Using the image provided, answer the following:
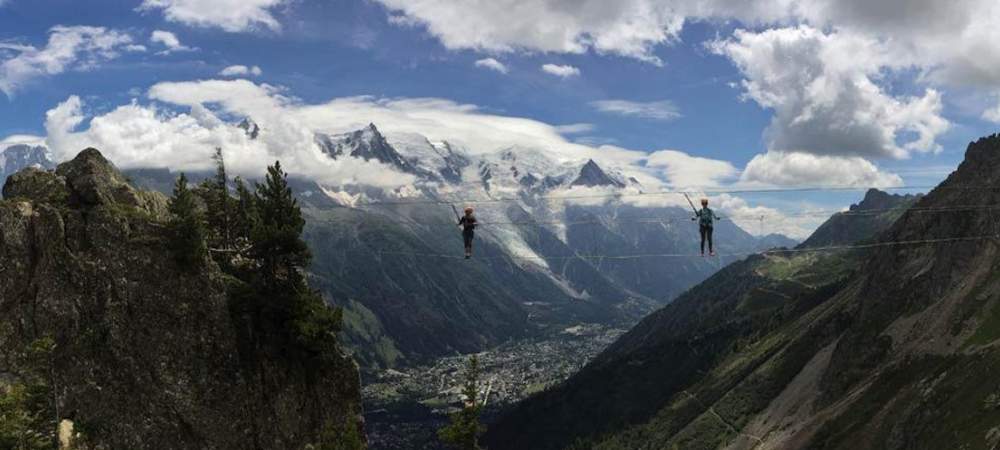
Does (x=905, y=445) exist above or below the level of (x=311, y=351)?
below

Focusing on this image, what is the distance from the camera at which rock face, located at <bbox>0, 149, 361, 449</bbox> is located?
61469mm

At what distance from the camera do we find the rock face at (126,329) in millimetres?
61469

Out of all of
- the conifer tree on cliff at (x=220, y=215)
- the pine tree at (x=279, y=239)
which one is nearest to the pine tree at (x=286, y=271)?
the pine tree at (x=279, y=239)

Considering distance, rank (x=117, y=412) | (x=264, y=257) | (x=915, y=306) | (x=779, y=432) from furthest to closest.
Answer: (x=779, y=432)
(x=915, y=306)
(x=264, y=257)
(x=117, y=412)

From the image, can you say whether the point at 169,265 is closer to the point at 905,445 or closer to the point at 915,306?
the point at 905,445

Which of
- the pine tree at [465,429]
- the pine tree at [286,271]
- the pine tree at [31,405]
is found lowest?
the pine tree at [465,429]

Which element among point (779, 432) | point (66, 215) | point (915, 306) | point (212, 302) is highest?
point (66, 215)

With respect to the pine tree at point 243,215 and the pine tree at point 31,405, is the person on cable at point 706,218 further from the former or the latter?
the pine tree at point 31,405

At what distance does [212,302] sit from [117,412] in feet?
39.8

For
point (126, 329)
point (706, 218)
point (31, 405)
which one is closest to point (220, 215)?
point (126, 329)

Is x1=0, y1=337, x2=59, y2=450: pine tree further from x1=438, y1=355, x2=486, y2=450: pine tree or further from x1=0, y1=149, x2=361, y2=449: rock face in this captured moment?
x1=438, y1=355, x2=486, y2=450: pine tree

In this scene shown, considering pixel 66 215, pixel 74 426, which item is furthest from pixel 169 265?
pixel 74 426

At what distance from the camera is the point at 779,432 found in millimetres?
186875

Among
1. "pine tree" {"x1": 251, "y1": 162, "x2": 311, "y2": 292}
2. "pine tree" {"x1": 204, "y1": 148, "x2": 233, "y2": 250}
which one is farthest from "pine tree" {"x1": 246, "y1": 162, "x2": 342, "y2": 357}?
"pine tree" {"x1": 204, "y1": 148, "x2": 233, "y2": 250}
